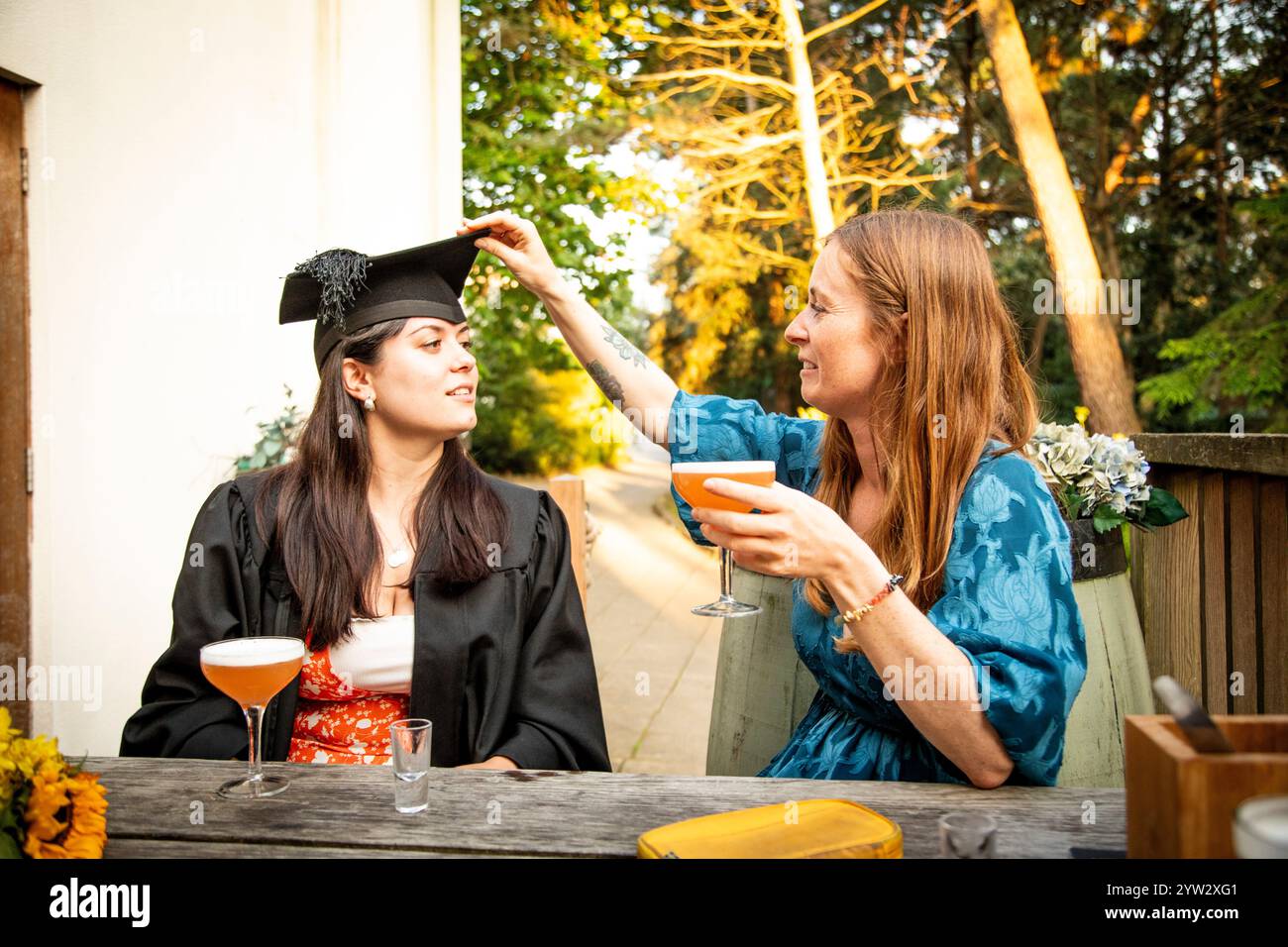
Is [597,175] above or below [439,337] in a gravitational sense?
above

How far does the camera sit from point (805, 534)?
1.56 metres

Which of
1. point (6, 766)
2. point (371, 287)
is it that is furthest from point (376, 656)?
point (6, 766)

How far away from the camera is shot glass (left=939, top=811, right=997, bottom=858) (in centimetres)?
110

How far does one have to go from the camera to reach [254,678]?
1611 millimetres

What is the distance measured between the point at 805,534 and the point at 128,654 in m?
3.61

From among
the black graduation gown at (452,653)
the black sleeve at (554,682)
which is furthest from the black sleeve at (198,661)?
the black sleeve at (554,682)

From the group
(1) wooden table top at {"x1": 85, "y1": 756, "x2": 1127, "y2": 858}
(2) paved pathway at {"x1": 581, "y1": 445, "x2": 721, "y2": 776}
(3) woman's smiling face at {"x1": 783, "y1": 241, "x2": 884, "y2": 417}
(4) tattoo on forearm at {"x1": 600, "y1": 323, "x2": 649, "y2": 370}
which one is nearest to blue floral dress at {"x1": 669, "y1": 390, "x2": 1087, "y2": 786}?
(1) wooden table top at {"x1": 85, "y1": 756, "x2": 1127, "y2": 858}

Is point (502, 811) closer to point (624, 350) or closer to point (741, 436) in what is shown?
point (741, 436)

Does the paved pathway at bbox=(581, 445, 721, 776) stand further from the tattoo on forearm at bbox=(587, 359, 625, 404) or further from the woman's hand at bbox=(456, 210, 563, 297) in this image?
the woman's hand at bbox=(456, 210, 563, 297)

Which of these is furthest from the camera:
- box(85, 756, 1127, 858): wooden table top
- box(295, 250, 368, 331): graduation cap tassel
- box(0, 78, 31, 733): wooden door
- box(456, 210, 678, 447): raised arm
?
box(0, 78, 31, 733): wooden door

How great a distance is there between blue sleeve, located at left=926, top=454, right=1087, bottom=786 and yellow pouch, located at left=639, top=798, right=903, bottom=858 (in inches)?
15.6

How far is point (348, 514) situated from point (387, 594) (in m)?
0.24
